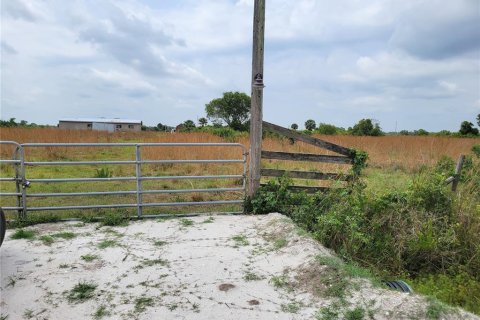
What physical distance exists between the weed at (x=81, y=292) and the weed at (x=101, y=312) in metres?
0.26

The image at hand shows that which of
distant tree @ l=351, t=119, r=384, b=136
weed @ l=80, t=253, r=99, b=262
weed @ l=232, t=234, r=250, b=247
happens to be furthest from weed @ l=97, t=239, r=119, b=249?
distant tree @ l=351, t=119, r=384, b=136

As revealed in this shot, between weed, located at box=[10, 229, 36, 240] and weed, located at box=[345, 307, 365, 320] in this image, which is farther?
weed, located at box=[10, 229, 36, 240]

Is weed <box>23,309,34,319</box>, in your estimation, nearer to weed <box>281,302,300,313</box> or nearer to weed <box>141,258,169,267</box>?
weed <box>141,258,169,267</box>

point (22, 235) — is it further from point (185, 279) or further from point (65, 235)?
point (185, 279)

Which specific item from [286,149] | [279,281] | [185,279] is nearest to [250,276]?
[279,281]

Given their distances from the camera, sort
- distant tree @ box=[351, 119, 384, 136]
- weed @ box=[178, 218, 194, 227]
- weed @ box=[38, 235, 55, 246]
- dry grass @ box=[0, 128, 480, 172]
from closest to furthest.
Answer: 1. weed @ box=[38, 235, 55, 246]
2. weed @ box=[178, 218, 194, 227]
3. dry grass @ box=[0, 128, 480, 172]
4. distant tree @ box=[351, 119, 384, 136]

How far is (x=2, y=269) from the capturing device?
13.3 feet

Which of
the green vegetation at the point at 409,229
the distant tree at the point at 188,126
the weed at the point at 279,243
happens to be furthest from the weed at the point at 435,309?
the distant tree at the point at 188,126

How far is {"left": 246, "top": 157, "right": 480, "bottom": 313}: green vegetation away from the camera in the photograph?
4.91 metres

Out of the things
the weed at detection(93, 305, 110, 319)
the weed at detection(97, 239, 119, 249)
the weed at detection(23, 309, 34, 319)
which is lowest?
the weed at detection(23, 309, 34, 319)

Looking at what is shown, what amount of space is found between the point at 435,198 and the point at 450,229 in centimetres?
62

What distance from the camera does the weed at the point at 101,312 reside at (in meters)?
3.19

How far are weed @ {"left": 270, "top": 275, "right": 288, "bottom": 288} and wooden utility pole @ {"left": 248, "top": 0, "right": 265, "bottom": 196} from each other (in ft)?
8.57

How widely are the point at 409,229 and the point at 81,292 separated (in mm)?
4288
